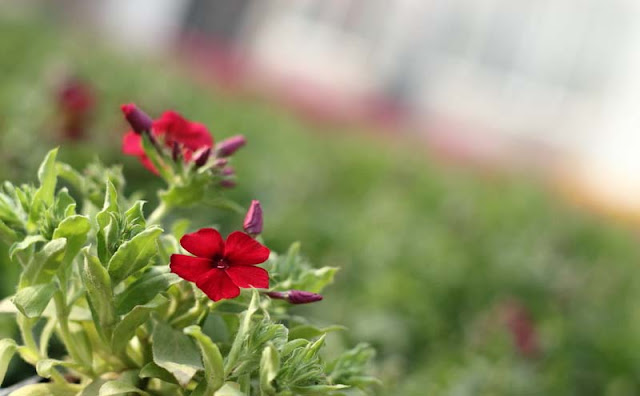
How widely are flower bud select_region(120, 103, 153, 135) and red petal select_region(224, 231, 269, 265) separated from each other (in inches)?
10.5

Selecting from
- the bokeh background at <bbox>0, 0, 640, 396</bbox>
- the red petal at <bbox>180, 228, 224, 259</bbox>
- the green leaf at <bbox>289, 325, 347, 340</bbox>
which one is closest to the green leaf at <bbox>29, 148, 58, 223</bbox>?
the red petal at <bbox>180, 228, 224, 259</bbox>

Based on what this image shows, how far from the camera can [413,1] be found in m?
12.6

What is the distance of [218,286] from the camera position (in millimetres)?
957

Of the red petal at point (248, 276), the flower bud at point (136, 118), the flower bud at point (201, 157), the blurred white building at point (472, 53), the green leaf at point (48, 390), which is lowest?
the blurred white building at point (472, 53)

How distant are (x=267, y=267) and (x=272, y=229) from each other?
1.77m

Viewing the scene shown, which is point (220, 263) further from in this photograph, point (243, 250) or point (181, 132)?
point (181, 132)

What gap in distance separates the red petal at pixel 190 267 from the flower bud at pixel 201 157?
0.20 metres

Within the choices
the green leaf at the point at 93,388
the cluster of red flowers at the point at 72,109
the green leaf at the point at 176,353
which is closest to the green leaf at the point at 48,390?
the green leaf at the point at 93,388

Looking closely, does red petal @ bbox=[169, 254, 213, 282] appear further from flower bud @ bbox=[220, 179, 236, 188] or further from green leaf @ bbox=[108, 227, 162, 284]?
flower bud @ bbox=[220, 179, 236, 188]

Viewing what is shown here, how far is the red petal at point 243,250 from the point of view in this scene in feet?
3.17

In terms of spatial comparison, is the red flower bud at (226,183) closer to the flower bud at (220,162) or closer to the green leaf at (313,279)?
the flower bud at (220,162)

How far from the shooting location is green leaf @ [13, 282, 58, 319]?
3.32ft

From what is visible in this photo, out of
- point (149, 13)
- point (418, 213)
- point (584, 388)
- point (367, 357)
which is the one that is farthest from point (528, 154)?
point (367, 357)

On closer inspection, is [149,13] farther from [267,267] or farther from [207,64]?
[267,267]
